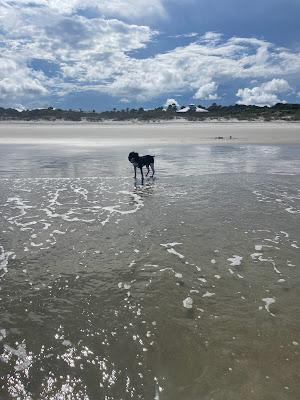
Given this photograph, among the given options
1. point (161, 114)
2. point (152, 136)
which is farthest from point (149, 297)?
point (161, 114)

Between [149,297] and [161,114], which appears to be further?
[161,114]

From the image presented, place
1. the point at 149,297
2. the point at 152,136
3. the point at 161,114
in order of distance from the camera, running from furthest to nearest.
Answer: the point at 161,114, the point at 152,136, the point at 149,297

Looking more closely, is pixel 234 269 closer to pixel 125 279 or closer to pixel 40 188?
pixel 125 279

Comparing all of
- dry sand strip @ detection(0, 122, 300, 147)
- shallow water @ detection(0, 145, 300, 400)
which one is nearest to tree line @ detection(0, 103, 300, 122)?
dry sand strip @ detection(0, 122, 300, 147)

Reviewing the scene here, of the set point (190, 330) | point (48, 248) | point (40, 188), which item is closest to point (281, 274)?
point (190, 330)

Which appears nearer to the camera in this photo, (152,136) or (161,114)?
(152,136)

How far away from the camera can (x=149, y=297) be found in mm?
5621

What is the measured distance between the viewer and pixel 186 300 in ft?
18.1

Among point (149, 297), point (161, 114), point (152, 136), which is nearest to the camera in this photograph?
point (149, 297)

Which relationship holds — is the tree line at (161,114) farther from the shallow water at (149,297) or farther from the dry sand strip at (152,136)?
the shallow water at (149,297)

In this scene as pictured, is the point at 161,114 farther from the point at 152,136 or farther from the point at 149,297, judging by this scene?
the point at 149,297

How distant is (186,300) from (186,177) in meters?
10.9

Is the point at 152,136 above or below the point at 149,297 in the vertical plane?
below

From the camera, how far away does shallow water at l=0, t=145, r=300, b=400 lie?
154 inches
